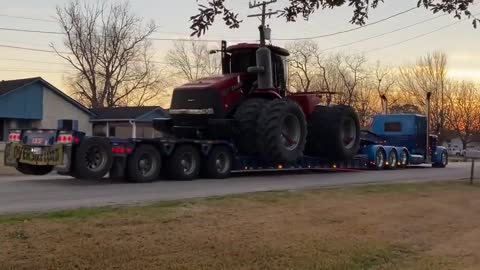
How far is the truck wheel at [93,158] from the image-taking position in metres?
14.0

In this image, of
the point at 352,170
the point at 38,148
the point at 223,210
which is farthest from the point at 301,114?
the point at 223,210

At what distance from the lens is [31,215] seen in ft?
29.7

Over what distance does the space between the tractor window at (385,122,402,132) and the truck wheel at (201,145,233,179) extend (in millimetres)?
11592

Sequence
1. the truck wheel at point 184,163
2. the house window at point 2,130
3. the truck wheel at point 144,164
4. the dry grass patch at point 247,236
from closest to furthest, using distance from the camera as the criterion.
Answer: the dry grass patch at point 247,236, the truck wheel at point 144,164, the truck wheel at point 184,163, the house window at point 2,130

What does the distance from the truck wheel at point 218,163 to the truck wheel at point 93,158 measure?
3253 mm

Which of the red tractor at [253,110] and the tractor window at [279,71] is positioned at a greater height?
the tractor window at [279,71]

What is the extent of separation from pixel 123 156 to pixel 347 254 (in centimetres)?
850

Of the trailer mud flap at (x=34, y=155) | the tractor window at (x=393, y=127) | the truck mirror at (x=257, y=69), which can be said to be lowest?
the trailer mud flap at (x=34, y=155)

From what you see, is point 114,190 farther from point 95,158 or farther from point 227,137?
point 227,137

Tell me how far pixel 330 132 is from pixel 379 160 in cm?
438

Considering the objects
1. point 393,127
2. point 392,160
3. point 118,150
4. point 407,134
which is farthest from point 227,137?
point 407,134

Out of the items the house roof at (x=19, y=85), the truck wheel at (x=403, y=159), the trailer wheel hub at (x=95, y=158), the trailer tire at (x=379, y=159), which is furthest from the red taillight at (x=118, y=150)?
the house roof at (x=19, y=85)

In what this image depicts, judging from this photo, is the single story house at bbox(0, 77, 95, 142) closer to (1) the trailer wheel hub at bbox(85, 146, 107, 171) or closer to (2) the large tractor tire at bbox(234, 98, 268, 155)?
(2) the large tractor tire at bbox(234, 98, 268, 155)

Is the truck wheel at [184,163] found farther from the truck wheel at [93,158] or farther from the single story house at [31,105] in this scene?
the single story house at [31,105]
